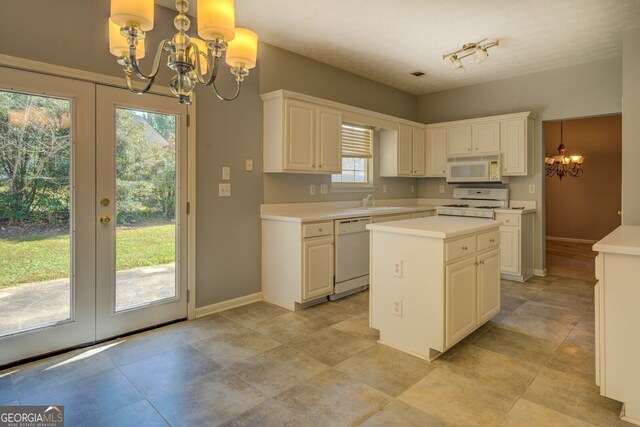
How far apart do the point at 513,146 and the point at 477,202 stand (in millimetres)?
897

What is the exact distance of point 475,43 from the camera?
3.91m

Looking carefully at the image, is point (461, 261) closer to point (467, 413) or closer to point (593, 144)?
point (467, 413)

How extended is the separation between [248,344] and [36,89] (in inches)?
89.0

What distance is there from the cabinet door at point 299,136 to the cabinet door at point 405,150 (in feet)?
5.82

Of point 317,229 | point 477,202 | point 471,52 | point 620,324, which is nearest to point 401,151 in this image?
point 477,202

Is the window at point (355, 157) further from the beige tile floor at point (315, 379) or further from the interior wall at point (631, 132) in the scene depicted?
the interior wall at point (631, 132)

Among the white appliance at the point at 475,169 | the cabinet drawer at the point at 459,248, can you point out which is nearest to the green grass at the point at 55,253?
the cabinet drawer at the point at 459,248

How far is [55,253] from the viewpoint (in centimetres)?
259

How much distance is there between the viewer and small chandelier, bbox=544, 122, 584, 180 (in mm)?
7203

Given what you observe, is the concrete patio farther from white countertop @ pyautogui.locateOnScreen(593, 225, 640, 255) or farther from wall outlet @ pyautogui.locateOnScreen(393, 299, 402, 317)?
white countertop @ pyautogui.locateOnScreen(593, 225, 640, 255)

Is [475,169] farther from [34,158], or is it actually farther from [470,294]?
[34,158]

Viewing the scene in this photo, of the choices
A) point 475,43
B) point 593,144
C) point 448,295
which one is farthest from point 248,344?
point 593,144

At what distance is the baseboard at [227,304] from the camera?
11.1 feet

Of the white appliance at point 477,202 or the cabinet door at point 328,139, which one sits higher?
the cabinet door at point 328,139
